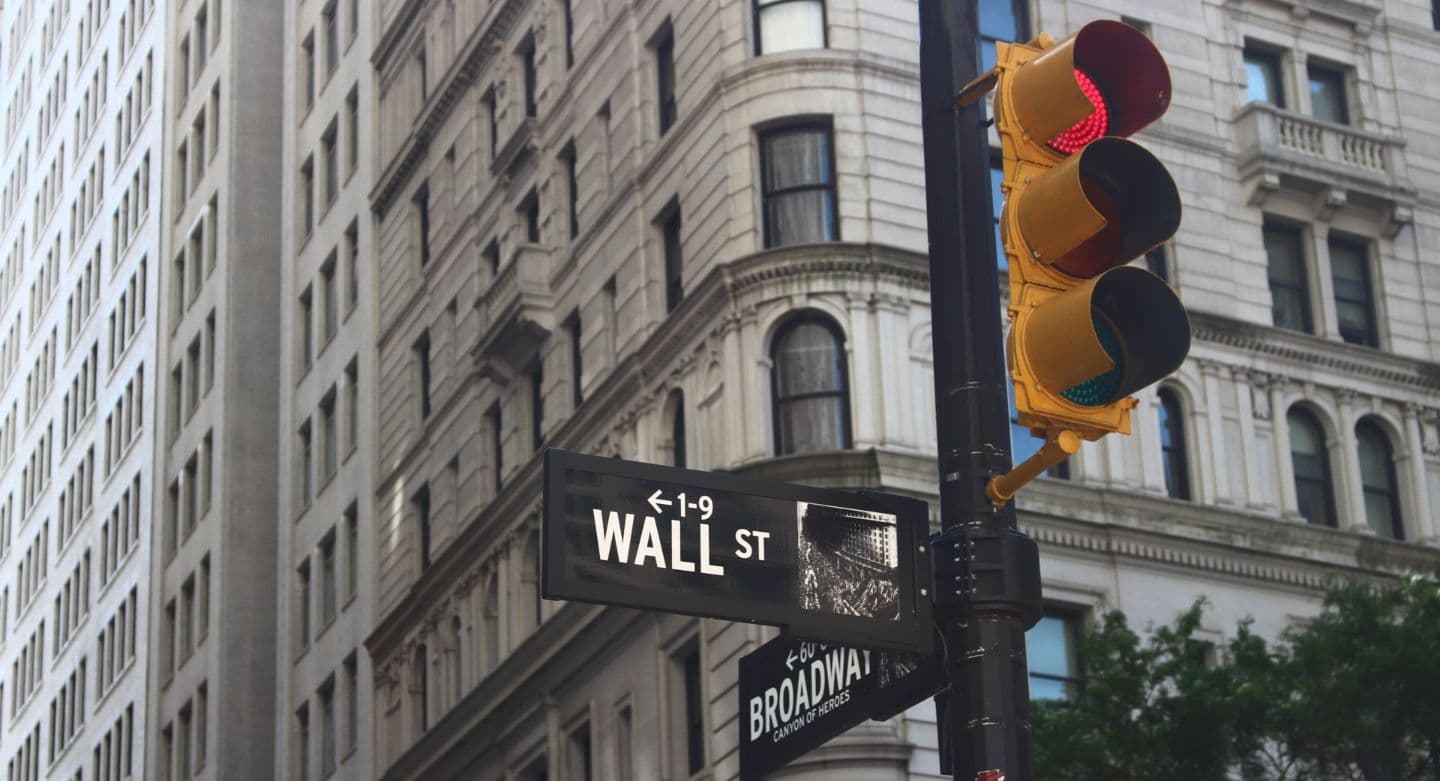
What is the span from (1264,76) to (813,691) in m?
36.1

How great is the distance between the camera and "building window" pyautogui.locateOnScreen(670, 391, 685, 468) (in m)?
39.7

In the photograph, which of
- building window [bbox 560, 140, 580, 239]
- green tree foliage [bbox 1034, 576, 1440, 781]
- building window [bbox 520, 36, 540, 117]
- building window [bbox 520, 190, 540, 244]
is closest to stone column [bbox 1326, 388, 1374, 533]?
green tree foliage [bbox 1034, 576, 1440, 781]

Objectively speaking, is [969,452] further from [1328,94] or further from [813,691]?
[1328,94]

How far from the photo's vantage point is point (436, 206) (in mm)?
52625

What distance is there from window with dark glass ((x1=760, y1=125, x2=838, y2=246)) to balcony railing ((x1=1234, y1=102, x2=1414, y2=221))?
8.03 m

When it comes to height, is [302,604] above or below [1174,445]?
above

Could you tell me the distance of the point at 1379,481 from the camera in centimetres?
4144

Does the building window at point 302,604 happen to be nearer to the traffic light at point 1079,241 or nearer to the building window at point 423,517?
the building window at point 423,517

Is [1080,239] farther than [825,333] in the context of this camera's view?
No

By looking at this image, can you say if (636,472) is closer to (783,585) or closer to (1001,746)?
(783,585)

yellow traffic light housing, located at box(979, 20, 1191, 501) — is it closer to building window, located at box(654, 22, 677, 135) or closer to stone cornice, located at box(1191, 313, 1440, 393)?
stone cornice, located at box(1191, 313, 1440, 393)

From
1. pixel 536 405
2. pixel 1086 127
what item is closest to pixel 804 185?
pixel 536 405

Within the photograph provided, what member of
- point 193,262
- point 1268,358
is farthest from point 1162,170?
point 193,262

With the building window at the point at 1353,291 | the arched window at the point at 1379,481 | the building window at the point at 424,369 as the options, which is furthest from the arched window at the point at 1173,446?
the building window at the point at 424,369
